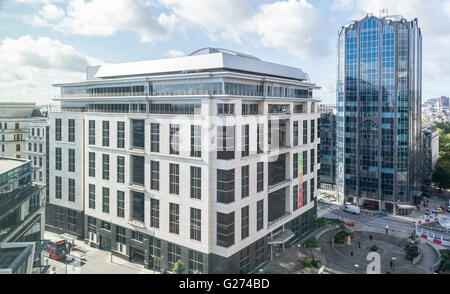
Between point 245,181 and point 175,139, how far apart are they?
8222mm

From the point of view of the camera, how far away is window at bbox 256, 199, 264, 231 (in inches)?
1300

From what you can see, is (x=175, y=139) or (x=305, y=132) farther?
(x=305, y=132)

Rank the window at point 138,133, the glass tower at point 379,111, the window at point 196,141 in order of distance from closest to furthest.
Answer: the window at point 196,141 → the window at point 138,133 → the glass tower at point 379,111

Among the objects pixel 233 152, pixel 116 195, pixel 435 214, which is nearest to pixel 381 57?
pixel 435 214

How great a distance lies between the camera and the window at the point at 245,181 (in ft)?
99.9

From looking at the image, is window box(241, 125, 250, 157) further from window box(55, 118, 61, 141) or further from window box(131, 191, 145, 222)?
window box(55, 118, 61, 141)

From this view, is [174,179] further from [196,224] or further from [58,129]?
[58,129]

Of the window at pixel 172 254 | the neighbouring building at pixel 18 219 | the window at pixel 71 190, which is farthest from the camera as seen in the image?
the window at pixel 71 190

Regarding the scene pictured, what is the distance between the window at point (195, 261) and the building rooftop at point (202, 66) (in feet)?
61.3

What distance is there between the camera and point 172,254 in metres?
32.0

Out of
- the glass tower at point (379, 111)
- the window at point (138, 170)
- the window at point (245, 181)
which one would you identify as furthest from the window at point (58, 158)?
the glass tower at point (379, 111)

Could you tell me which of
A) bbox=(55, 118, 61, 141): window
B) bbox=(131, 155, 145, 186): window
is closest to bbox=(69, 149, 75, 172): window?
bbox=(55, 118, 61, 141): window

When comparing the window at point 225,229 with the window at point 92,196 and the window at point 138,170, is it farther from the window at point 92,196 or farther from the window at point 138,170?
the window at point 92,196

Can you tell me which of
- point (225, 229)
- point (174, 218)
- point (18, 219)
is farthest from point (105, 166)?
point (18, 219)
